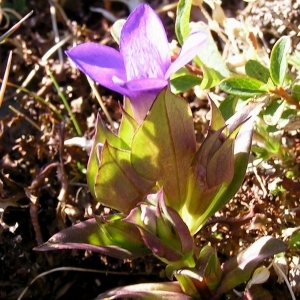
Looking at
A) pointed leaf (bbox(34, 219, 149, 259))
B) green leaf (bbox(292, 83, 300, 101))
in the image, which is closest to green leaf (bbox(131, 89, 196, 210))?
pointed leaf (bbox(34, 219, 149, 259))

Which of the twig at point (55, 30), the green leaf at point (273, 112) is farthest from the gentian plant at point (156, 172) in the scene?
the twig at point (55, 30)

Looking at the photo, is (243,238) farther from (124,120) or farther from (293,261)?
(124,120)

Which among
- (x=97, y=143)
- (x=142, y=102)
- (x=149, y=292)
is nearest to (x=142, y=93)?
(x=142, y=102)

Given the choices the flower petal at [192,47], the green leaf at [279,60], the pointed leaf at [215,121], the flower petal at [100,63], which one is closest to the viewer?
the flower petal at [192,47]

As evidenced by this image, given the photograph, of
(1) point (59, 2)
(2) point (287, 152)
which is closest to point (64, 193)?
(2) point (287, 152)

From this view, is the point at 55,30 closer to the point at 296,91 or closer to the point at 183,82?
the point at 183,82

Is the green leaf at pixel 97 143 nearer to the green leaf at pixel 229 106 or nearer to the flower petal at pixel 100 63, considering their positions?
the flower petal at pixel 100 63
